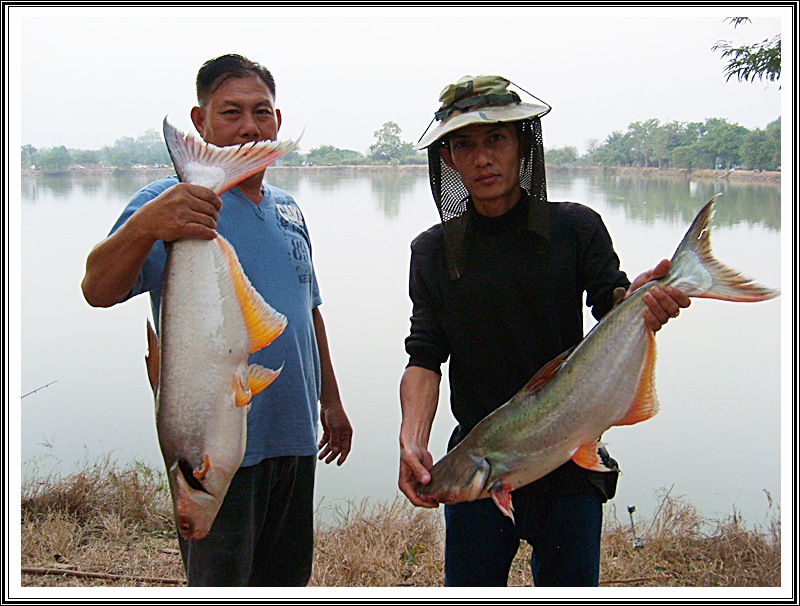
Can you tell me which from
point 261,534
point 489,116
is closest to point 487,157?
point 489,116

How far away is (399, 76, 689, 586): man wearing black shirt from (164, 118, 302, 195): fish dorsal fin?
55cm

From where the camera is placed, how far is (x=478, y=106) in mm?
2201

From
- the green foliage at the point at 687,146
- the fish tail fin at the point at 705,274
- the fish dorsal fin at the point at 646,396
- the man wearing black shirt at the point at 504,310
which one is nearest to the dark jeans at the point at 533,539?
the man wearing black shirt at the point at 504,310

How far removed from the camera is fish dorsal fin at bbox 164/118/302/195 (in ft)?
6.18

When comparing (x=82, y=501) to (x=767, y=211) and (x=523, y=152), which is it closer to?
(x=523, y=152)

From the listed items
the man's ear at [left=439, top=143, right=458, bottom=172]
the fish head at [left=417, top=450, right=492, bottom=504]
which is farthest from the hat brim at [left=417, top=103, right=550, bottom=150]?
the fish head at [left=417, top=450, right=492, bottom=504]

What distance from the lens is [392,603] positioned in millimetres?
2703

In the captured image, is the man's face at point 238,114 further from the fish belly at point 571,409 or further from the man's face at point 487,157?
the fish belly at point 571,409

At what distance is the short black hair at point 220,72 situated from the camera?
7.59 ft

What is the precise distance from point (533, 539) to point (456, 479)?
348 mm

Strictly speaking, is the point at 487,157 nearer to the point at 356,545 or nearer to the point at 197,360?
the point at 197,360

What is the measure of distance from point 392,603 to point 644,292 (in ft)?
5.00

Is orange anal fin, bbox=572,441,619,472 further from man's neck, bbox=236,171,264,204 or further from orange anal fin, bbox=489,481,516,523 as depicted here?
man's neck, bbox=236,171,264,204

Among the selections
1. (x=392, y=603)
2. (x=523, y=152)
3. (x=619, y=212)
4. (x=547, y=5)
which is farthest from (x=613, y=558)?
(x=619, y=212)
